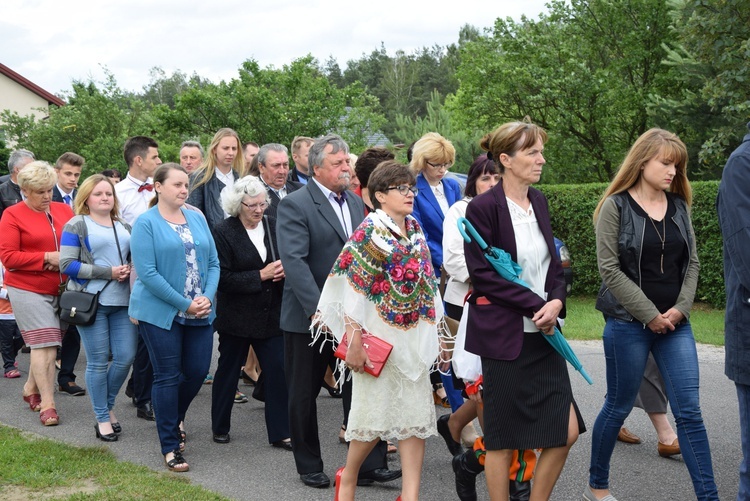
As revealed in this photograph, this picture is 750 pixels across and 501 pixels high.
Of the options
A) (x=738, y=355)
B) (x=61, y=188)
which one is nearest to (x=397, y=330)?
(x=738, y=355)

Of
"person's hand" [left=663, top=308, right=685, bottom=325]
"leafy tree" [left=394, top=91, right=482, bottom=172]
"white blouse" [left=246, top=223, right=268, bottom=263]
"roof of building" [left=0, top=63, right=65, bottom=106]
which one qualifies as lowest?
"person's hand" [left=663, top=308, right=685, bottom=325]

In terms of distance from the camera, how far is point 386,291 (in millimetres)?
4586

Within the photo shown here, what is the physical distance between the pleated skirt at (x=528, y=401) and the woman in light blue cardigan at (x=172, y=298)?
251cm

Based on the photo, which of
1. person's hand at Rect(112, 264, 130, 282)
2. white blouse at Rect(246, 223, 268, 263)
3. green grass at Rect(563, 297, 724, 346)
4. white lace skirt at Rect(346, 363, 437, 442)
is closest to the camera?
white lace skirt at Rect(346, 363, 437, 442)

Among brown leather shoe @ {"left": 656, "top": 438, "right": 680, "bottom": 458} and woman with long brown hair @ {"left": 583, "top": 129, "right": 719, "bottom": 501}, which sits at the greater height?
woman with long brown hair @ {"left": 583, "top": 129, "right": 719, "bottom": 501}

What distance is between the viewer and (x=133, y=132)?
80.6 ft

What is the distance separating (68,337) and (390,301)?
16.6 ft

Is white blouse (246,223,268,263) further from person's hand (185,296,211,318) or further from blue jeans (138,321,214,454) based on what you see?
blue jeans (138,321,214,454)

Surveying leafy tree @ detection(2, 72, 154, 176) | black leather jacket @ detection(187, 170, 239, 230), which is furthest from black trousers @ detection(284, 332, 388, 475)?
leafy tree @ detection(2, 72, 154, 176)

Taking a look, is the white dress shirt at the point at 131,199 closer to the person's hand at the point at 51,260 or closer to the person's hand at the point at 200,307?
the person's hand at the point at 51,260

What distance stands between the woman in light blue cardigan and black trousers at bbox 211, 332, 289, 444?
0.29 m

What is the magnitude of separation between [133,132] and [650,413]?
21.2m

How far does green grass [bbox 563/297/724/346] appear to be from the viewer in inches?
417

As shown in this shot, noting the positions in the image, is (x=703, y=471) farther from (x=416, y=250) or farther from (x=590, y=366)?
(x=590, y=366)
